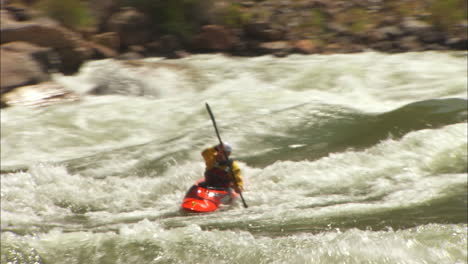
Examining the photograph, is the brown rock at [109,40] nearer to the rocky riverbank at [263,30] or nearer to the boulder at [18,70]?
the rocky riverbank at [263,30]

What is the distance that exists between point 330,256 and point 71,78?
801 cm

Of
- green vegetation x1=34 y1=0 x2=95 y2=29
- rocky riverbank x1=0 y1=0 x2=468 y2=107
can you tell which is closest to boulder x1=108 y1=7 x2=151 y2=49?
rocky riverbank x1=0 y1=0 x2=468 y2=107

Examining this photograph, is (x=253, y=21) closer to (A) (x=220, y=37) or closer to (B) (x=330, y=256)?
(A) (x=220, y=37)

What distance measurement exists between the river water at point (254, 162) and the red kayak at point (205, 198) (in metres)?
0.12

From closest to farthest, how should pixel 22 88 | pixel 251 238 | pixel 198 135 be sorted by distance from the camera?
pixel 251 238
pixel 198 135
pixel 22 88

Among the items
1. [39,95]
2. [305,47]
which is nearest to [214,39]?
[305,47]

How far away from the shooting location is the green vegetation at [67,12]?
1214 centimetres

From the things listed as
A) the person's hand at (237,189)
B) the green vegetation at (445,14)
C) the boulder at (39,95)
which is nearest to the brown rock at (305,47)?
the green vegetation at (445,14)

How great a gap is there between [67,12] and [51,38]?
5.79ft

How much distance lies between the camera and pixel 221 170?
5652 mm

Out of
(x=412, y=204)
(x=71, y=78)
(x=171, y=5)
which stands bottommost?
(x=412, y=204)

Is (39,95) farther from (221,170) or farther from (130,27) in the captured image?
(221,170)

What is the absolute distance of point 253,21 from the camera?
1249 cm

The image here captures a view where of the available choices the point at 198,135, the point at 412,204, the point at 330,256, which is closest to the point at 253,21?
the point at 198,135
